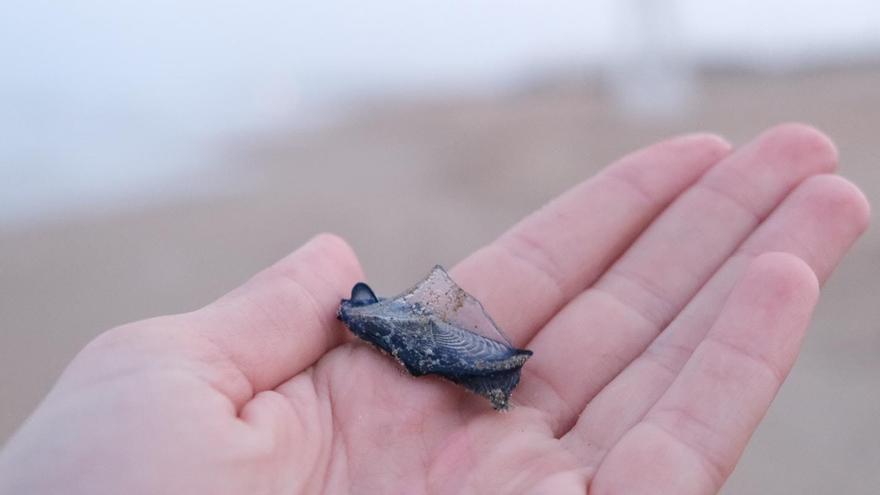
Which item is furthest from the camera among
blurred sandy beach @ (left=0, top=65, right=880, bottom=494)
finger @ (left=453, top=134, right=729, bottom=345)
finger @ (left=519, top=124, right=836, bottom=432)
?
blurred sandy beach @ (left=0, top=65, right=880, bottom=494)

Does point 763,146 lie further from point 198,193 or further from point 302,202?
point 198,193

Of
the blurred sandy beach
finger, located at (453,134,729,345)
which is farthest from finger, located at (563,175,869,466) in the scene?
the blurred sandy beach

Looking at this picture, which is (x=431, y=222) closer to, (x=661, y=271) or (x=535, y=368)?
(x=661, y=271)

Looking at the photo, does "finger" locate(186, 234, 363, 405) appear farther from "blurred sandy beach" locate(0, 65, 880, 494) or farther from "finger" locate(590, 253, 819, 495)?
"blurred sandy beach" locate(0, 65, 880, 494)

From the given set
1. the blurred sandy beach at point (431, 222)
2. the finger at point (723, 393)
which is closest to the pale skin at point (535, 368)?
the finger at point (723, 393)

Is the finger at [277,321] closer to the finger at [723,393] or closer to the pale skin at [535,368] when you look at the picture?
the pale skin at [535,368]

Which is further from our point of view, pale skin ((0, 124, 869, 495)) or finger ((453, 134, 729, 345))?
finger ((453, 134, 729, 345))

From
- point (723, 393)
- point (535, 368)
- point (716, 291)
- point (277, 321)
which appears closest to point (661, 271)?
point (716, 291)
